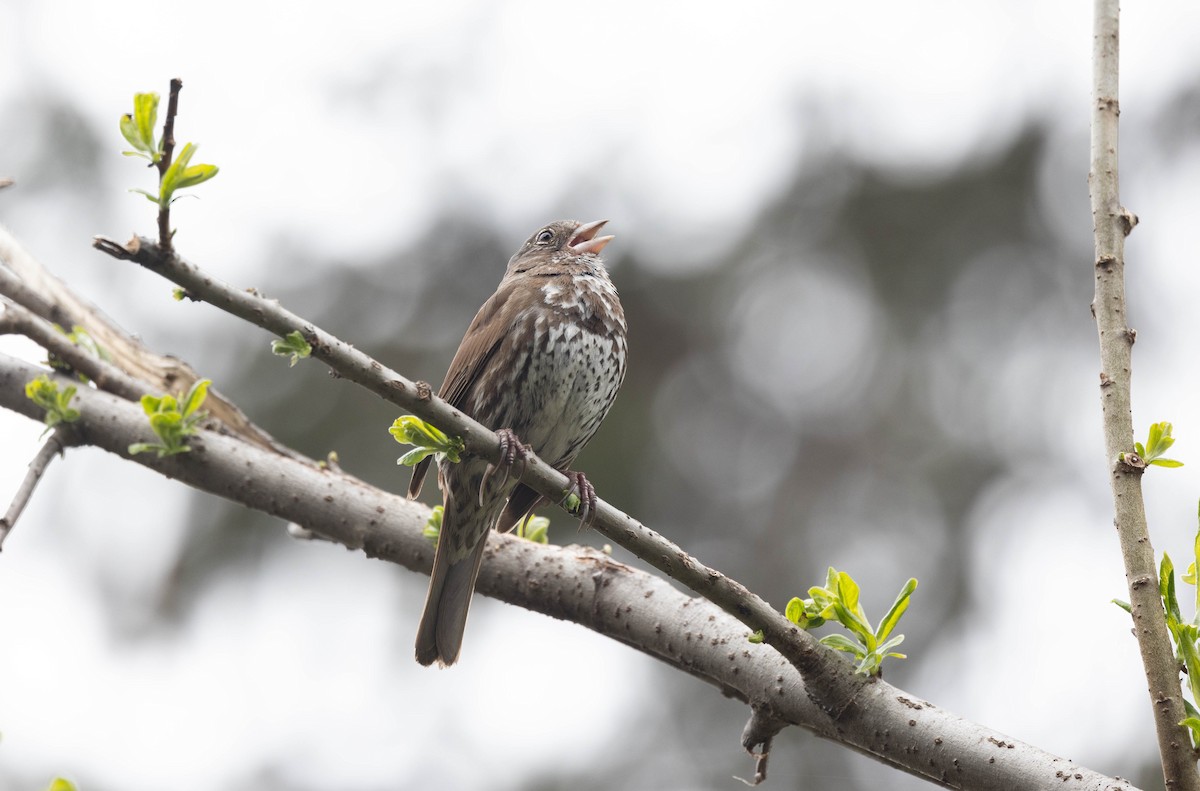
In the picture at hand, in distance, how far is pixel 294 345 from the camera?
2.20 m

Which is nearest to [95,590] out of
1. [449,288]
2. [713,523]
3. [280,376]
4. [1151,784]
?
[280,376]

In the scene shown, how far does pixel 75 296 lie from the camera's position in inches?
159

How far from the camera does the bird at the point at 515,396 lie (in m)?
3.84

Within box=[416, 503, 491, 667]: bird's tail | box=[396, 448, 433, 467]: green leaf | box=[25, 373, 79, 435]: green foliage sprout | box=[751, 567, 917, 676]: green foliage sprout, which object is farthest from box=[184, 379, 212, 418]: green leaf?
box=[751, 567, 917, 676]: green foliage sprout

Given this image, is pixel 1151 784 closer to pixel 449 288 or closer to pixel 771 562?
pixel 771 562

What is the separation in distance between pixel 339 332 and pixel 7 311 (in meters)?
5.12

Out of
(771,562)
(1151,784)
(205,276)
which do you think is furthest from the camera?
(771,562)

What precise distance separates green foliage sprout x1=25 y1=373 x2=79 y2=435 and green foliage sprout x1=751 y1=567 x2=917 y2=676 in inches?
85.2

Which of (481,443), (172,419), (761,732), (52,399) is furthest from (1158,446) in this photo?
(52,399)

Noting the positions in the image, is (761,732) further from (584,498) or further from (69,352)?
(69,352)

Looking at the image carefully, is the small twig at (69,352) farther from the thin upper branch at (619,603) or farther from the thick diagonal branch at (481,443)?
the thick diagonal branch at (481,443)

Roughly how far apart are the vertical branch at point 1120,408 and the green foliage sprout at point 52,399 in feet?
9.12

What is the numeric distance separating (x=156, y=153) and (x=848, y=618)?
5.81ft

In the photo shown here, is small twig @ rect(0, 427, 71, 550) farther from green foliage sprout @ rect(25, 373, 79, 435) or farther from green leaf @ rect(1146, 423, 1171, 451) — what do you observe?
green leaf @ rect(1146, 423, 1171, 451)
